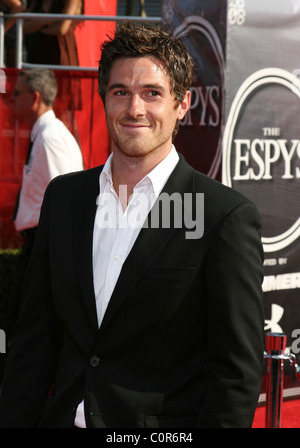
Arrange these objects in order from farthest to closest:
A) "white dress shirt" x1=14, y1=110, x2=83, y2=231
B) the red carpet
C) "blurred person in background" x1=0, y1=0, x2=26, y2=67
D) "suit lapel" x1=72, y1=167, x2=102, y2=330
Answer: "blurred person in background" x1=0, y1=0, x2=26, y2=67, "white dress shirt" x1=14, y1=110, x2=83, y2=231, the red carpet, "suit lapel" x1=72, y1=167, x2=102, y2=330

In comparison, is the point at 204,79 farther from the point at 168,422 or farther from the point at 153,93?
the point at 168,422

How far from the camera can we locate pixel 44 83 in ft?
19.8

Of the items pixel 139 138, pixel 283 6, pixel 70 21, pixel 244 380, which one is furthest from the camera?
pixel 70 21

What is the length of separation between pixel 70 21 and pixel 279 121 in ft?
11.2

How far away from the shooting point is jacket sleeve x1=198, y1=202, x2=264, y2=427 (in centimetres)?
207

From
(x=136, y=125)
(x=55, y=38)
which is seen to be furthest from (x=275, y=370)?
Result: (x=55, y=38)

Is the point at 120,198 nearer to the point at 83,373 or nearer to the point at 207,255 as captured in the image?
the point at 207,255

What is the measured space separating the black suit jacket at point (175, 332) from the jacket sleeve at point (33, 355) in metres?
0.10

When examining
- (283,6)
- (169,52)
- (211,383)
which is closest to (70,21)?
(283,6)

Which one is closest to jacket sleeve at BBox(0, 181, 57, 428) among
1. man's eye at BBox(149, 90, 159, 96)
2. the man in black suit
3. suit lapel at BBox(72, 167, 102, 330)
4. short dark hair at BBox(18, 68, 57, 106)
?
the man in black suit

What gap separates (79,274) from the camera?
221 cm

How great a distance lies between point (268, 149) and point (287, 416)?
52.8 inches

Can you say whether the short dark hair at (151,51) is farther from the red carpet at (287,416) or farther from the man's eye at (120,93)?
the red carpet at (287,416)

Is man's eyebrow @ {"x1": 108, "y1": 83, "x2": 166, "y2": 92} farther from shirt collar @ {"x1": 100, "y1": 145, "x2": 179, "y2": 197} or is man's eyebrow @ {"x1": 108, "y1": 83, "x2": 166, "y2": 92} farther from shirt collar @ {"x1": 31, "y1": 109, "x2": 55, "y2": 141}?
shirt collar @ {"x1": 31, "y1": 109, "x2": 55, "y2": 141}
